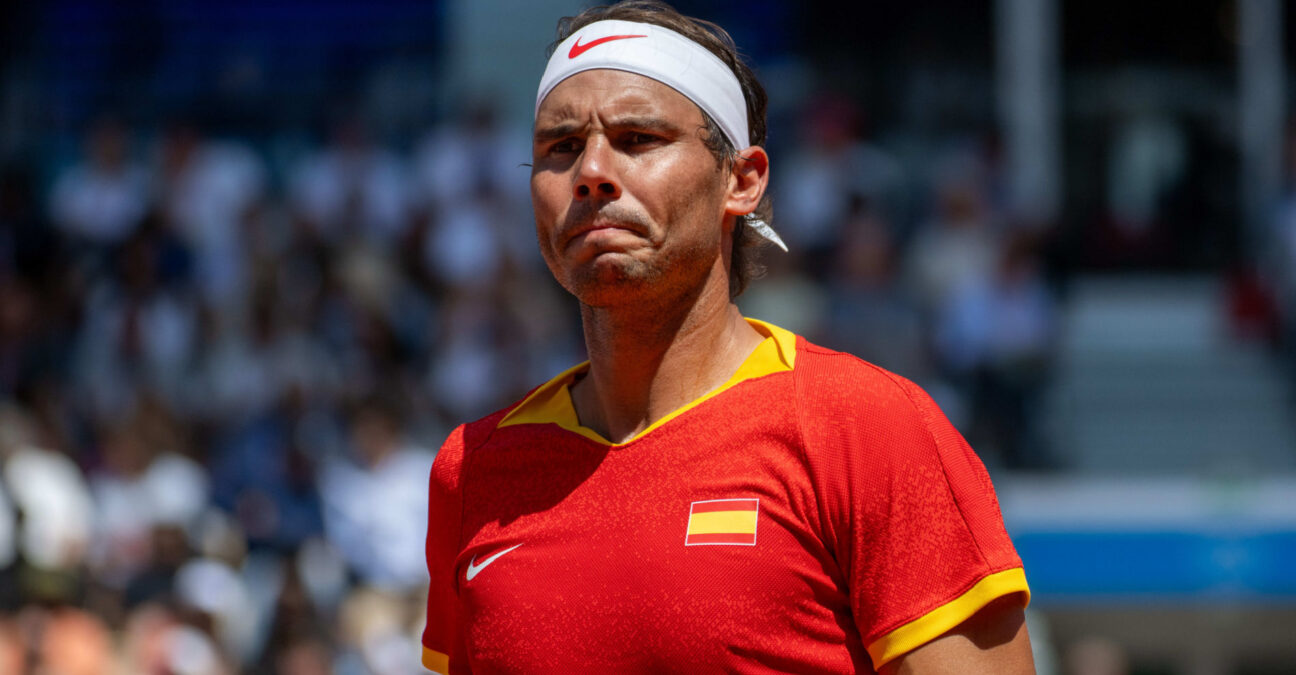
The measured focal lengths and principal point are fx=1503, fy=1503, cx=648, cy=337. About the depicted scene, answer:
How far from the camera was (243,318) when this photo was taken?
9.63 meters

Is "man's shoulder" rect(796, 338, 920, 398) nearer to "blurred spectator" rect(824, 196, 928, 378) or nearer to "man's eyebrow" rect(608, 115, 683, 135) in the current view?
"man's eyebrow" rect(608, 115, 683, 135)

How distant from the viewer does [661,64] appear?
2494mm

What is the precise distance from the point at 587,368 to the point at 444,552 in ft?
1.41

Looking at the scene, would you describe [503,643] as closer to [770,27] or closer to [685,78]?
[685,78]

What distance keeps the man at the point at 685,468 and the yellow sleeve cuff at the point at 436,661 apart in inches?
0.5

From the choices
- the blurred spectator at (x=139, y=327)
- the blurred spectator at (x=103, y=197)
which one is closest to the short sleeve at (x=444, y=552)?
the blurred spectator at (x=139, y=327)

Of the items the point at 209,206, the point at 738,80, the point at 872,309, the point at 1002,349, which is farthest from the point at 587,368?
the point at 209,206

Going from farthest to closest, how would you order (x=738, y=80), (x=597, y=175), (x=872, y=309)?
1. (x=872, y=309)
2. (x=738, y=80)
3. (x=597, y=175)

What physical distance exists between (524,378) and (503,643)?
652 cm

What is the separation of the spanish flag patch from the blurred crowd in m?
5.26

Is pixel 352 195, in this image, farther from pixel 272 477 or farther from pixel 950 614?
pixel 950 614

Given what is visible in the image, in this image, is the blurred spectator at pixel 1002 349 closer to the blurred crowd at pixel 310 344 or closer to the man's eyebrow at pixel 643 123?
the blurred crowd at pixel 310 344

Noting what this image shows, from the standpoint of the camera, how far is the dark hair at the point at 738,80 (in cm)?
257

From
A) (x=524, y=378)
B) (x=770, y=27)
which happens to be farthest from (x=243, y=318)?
(x=770, y=27)
